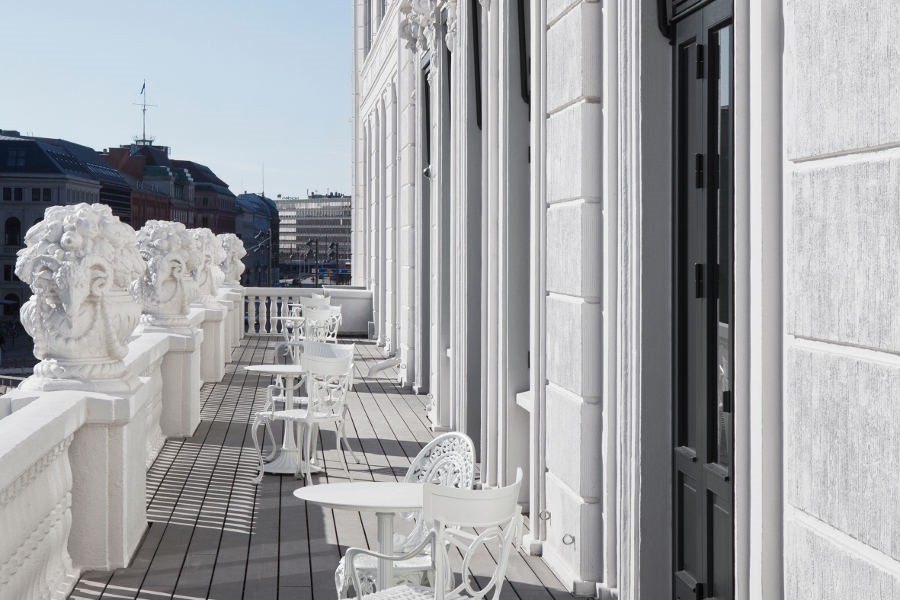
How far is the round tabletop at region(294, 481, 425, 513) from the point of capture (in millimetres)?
3611

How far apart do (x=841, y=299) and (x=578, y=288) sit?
2241 millimetres

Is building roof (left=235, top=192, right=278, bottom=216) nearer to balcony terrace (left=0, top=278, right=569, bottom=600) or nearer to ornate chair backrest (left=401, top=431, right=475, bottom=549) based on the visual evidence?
balcony terrace (left=0, top=278, right=569, bottom=600)

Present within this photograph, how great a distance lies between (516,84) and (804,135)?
3.61 metres

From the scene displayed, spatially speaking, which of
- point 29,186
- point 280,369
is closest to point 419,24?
point 280,369

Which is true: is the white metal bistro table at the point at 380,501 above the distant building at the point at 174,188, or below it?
below

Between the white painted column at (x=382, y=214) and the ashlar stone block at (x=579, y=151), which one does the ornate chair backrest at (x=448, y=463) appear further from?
the white painted column at (x=382, y=214)

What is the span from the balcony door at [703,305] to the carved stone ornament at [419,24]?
574 centimetres

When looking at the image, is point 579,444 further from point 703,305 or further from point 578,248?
point 703,305

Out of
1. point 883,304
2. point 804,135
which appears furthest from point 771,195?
point 883,304

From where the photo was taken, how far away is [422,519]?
3.85 m

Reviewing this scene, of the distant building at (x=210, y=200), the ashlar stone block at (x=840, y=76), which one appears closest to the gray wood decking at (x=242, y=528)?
the ashlar stone block at (x=840, y=76)

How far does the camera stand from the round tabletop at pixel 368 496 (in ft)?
11.8

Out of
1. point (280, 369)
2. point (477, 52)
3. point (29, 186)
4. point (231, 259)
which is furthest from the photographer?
point (29, 186)

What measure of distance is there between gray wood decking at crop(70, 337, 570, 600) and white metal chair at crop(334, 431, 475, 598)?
2.48 ft
